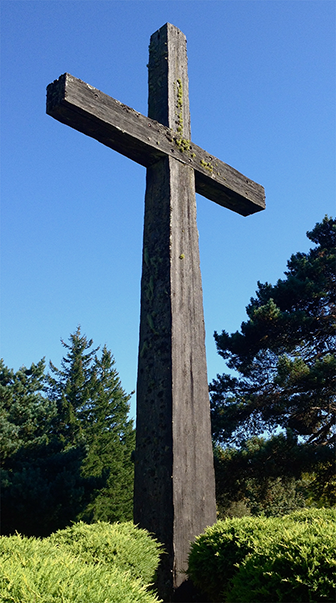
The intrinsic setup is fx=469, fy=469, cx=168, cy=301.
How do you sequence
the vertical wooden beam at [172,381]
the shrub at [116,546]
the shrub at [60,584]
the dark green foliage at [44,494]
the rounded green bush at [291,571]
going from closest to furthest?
the shrub at [60,584]
the rounded green bush at [291,571]
the shrub at [116,546]
the vertical wooden beam at [172,381]
the dark green foliage at [44,494]

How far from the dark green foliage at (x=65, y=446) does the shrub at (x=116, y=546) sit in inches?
289

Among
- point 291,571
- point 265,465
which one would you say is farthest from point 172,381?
point 265,465

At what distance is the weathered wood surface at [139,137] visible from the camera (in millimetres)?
3895

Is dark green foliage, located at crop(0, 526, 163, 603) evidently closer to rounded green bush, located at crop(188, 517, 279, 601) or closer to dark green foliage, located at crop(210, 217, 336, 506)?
rounded green bush, located at crop(188, 517, 279, 601)

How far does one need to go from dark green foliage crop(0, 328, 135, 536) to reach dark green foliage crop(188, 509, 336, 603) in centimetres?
743

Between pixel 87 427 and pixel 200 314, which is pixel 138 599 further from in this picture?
pixel 87 427

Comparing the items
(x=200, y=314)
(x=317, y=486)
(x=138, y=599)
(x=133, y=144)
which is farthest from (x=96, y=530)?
(x=317, y=486)

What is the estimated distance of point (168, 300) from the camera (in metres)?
3.85

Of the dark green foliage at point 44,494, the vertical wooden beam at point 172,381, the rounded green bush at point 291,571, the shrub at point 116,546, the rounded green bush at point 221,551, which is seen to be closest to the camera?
the rounded green bush at point 291,571

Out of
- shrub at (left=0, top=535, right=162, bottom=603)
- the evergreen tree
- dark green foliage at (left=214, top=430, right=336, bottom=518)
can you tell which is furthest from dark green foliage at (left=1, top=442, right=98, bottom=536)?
the evergreen tree

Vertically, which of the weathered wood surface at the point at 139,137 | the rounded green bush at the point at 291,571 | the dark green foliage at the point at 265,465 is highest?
the weathered wood surface at the point at 139,137

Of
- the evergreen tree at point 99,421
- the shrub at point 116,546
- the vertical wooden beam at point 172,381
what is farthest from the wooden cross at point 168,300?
the evergreen tree at point 99,421

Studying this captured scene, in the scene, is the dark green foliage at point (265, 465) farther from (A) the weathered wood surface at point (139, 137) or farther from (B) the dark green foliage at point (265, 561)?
(B) the dark green foliage at point (265, 561)

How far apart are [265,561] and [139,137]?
11.3 ft
